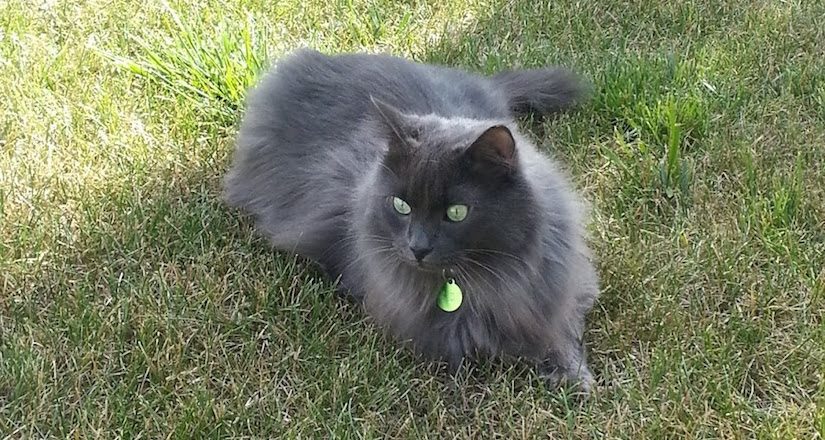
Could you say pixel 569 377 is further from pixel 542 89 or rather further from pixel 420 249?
pixel 542 89

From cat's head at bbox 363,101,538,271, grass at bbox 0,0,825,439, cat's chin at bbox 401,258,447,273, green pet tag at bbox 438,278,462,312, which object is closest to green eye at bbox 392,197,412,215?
cat's head at bbox 363,101,538,271

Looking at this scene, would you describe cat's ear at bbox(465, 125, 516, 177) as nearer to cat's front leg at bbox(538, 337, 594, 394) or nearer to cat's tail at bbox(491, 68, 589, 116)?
cat's front leg at bbox(538, 337, 594, 394)

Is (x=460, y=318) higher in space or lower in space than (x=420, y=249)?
lower

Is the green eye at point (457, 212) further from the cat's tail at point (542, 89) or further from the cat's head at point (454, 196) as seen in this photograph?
the cat's tail at point (542, 89)

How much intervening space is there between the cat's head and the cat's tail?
3.22 feet

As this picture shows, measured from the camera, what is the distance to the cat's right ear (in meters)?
A: 1.95

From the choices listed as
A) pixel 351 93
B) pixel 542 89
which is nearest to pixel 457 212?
pixel 351 93

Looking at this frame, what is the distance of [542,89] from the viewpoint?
297 centimetres

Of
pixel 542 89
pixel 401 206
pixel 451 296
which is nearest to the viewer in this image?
pixel 401 206

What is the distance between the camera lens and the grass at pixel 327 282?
2.07m

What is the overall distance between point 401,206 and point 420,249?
12cm

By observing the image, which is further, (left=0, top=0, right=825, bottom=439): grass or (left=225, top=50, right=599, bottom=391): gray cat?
(left=0, top=0, right=825, bottom=439): grass

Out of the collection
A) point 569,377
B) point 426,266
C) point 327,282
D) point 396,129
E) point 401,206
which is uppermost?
point 396,129

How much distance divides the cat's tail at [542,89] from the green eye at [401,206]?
41.2 inches
